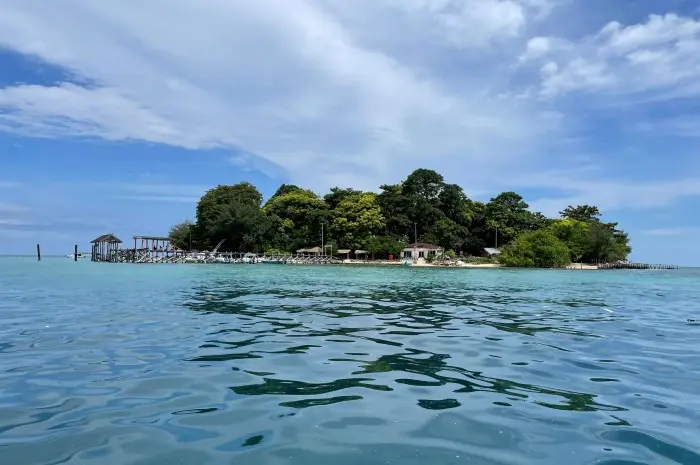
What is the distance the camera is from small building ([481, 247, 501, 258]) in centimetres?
7419

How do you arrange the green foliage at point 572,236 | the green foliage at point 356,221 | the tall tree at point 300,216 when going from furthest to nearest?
1. the tall tree at point 300,216
2. the green foliage at point 572,236
3. the green foliage at point 356,221

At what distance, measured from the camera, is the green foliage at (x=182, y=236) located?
291 ft

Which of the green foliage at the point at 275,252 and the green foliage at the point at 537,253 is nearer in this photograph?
the green foliage at the point at 537,253

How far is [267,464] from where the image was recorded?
3.49 m

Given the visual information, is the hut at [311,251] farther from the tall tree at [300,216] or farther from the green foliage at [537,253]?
the green foliage at [537,253]

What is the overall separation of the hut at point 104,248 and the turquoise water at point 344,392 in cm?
6599

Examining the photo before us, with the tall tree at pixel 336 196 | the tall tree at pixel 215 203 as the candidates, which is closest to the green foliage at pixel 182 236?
the tall tree at pixel 215 203

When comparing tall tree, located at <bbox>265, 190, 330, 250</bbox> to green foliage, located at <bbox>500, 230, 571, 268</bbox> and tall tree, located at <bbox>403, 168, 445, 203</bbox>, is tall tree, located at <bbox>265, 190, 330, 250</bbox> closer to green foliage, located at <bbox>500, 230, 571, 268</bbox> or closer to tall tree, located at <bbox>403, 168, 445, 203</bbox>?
tall tree, located at <bbox>403, 168, 445, 203</bbox>

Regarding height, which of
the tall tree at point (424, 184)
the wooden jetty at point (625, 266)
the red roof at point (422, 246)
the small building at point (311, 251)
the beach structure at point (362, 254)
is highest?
the tall tree at point (424, 184)

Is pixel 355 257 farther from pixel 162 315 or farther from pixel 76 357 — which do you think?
pixel 76 357

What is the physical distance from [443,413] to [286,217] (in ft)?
249

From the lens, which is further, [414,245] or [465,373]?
[414,245]

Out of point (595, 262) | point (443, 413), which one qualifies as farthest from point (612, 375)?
point (595, 262)

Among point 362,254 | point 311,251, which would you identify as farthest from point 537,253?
point 311,251
